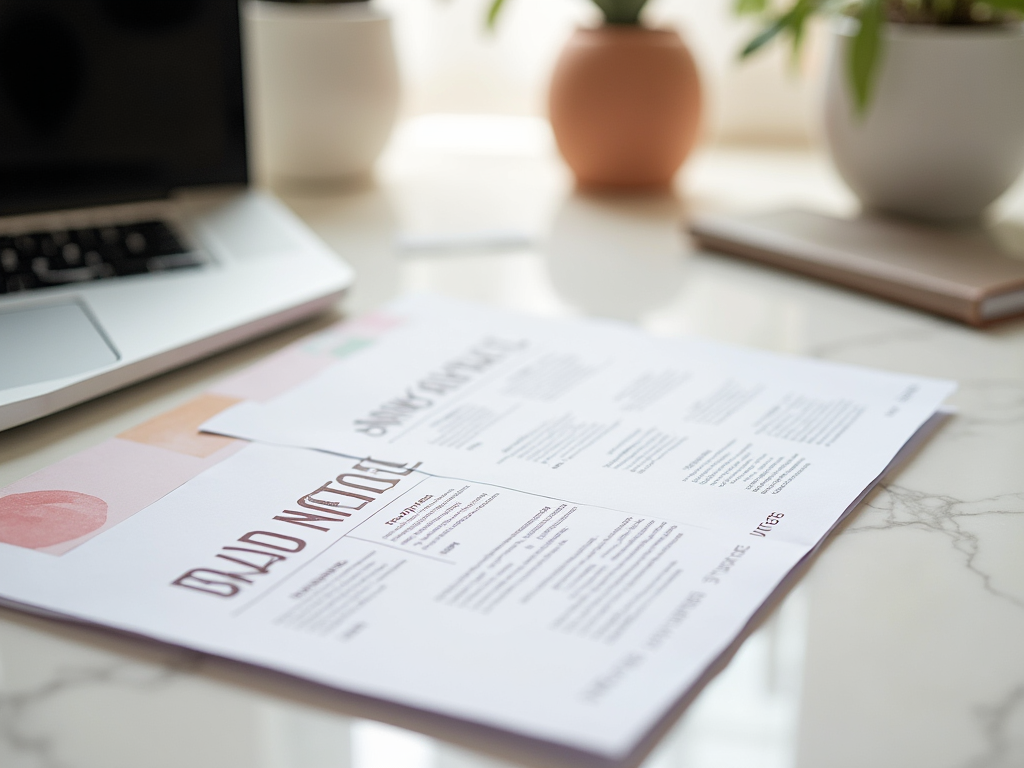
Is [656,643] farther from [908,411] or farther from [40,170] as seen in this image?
[40,170]

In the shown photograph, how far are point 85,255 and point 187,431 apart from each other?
Answer: 0.22 m

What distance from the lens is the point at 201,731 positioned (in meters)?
0.34

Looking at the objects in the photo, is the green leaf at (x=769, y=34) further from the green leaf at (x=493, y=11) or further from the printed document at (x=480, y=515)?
the printed document at (x=480, y=515)

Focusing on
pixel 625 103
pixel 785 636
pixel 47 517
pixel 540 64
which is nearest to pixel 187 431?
pixel 47 517

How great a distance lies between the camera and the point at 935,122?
85 centimetres

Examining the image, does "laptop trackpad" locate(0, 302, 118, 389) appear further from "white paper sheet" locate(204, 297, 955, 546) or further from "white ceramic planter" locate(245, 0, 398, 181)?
"white ceramic planter" locate(245, 0, 398, 181)

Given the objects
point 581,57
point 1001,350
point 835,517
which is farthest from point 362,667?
point 581,57

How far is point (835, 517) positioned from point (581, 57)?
0.69m

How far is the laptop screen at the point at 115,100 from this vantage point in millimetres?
742

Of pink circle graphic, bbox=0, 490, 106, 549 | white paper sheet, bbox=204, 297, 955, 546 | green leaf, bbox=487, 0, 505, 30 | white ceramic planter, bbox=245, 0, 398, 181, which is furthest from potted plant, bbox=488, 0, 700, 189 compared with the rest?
pink circle graphic, bbox=0, 490, 106, 549

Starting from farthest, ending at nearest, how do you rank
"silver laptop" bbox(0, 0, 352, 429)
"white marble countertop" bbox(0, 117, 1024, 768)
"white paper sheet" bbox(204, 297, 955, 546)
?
1. "silver laptop" bbox(0, 0, 352, 429)
2. "white paper sheet" bbox(204, 297, 955, 546)
3. "white marble countertop" bbox(0, 117, 1024, 768)

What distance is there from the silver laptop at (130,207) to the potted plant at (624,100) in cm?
35

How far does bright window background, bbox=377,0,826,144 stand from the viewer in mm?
1234

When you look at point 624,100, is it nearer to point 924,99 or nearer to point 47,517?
point 924,99
